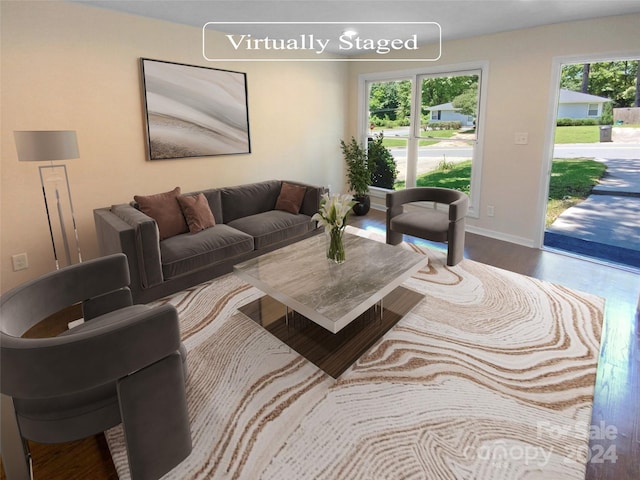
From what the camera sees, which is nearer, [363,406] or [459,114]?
[363,406]

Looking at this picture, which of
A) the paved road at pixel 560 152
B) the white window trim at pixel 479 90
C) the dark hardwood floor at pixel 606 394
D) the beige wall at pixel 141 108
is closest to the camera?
the dark hardwood floor at pixel 606 394

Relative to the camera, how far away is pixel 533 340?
256 cm

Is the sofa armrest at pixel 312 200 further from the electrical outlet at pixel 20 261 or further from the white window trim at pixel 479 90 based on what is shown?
the electrical outlet at pixel 20 261

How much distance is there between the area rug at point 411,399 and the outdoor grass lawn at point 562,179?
80.5 inches

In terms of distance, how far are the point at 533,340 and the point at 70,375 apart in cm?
272

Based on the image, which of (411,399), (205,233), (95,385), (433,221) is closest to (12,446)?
(95,385)

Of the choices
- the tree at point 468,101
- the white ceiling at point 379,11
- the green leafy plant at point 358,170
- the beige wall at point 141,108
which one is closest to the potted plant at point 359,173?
the green leafy plant at point 358,170

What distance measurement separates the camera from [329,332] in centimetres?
254

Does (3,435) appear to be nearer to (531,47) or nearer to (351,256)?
(351,256)

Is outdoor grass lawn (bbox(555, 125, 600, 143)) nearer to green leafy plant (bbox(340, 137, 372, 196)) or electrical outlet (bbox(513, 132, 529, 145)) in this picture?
electrical outlet (bbox(513, 132, 529, 145))

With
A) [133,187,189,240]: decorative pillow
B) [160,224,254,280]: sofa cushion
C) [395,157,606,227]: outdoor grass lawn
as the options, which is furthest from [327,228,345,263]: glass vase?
[395,157,606,227]: outdoor grass lawn

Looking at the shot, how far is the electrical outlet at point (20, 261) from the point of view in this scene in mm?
3201

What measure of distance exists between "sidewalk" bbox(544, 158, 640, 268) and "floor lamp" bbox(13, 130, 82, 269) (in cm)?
520

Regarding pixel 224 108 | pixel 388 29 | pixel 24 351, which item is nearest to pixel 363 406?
pixel 24 351
